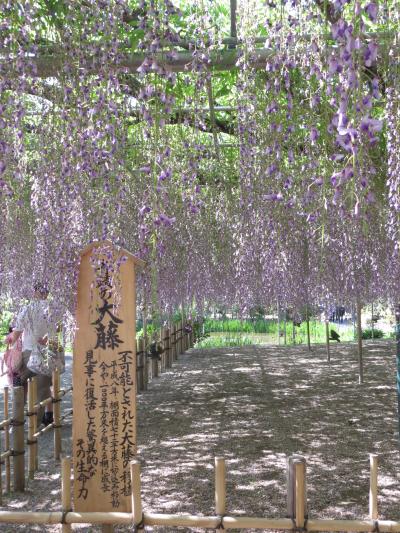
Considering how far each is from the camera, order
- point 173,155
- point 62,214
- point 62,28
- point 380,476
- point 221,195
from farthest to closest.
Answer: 1. point 221,195
2. point 173,155
3. point 380,476
4. point 62,214
5. point 62,28

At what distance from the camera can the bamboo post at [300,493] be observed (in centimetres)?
267

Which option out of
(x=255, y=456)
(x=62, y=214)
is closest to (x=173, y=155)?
(x=62, y=214)

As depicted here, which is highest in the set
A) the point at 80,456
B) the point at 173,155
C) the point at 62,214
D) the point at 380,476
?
the point at 173,155

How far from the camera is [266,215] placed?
539 cm

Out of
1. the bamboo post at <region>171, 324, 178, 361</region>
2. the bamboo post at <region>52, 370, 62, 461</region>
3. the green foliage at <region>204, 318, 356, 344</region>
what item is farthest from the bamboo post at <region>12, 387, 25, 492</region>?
the green foliage at <region>204, 318, 356, 344</region>

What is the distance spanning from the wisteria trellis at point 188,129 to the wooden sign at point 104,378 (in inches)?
13.1

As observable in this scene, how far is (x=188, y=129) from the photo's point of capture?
494 centimetres

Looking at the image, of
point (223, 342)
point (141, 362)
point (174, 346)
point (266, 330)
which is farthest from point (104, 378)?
point (266, 330)

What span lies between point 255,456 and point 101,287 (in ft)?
7.98

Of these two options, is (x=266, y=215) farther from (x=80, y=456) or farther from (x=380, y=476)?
(x=80, y=456)

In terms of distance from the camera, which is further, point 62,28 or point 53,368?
point 53,368

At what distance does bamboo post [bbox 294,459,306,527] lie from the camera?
8.75ft

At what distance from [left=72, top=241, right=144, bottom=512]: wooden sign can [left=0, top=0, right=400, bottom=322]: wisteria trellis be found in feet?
1.09

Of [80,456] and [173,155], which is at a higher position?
[173,155]
